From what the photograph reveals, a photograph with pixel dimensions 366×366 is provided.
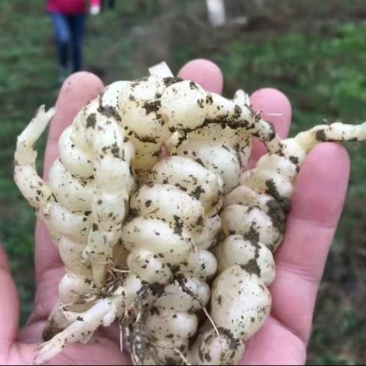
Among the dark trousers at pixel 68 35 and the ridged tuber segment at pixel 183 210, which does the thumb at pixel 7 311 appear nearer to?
the ridged tuber segment at pixel 183 210

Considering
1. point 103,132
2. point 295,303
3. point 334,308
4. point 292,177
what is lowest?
point 334,308

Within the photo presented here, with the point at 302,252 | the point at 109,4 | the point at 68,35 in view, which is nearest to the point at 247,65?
the point at 68,35

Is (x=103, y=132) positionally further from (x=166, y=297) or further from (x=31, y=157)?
(x=166, y=297)

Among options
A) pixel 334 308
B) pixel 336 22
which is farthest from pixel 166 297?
pixel 336 22

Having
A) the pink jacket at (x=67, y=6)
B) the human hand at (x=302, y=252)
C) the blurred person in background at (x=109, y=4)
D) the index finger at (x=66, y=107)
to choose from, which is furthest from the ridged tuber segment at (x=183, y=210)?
the blurred person in background at (x=109, y=4)

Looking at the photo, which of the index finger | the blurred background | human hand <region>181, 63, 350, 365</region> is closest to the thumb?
the index finger

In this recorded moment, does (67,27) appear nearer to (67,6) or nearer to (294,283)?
(67,6)

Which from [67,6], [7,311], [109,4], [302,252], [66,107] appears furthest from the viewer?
[109,4]
